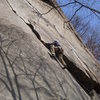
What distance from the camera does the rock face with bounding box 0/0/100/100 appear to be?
4.87m

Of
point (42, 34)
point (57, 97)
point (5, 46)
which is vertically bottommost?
point (57, 97)

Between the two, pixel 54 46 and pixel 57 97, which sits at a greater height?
pixel 54 46

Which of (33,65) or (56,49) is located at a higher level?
(56,49)

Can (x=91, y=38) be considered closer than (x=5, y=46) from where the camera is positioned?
No

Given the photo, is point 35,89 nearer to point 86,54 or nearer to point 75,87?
point 75,87

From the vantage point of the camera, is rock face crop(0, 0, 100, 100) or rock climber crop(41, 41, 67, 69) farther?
rock climber crop(41, 41, 67, 69)

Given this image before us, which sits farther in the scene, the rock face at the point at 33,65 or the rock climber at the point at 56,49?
the rock climber at the point at 56,49

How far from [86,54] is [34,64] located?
4.59 metres

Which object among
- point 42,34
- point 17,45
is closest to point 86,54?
point 42,34

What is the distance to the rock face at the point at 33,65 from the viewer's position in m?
4.87

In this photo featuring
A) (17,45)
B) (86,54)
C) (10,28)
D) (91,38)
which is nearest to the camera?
(17,45)

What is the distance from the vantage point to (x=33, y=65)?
5.55 metres

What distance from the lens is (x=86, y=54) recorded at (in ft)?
32.6

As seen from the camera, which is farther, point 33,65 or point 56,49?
point 56,49
